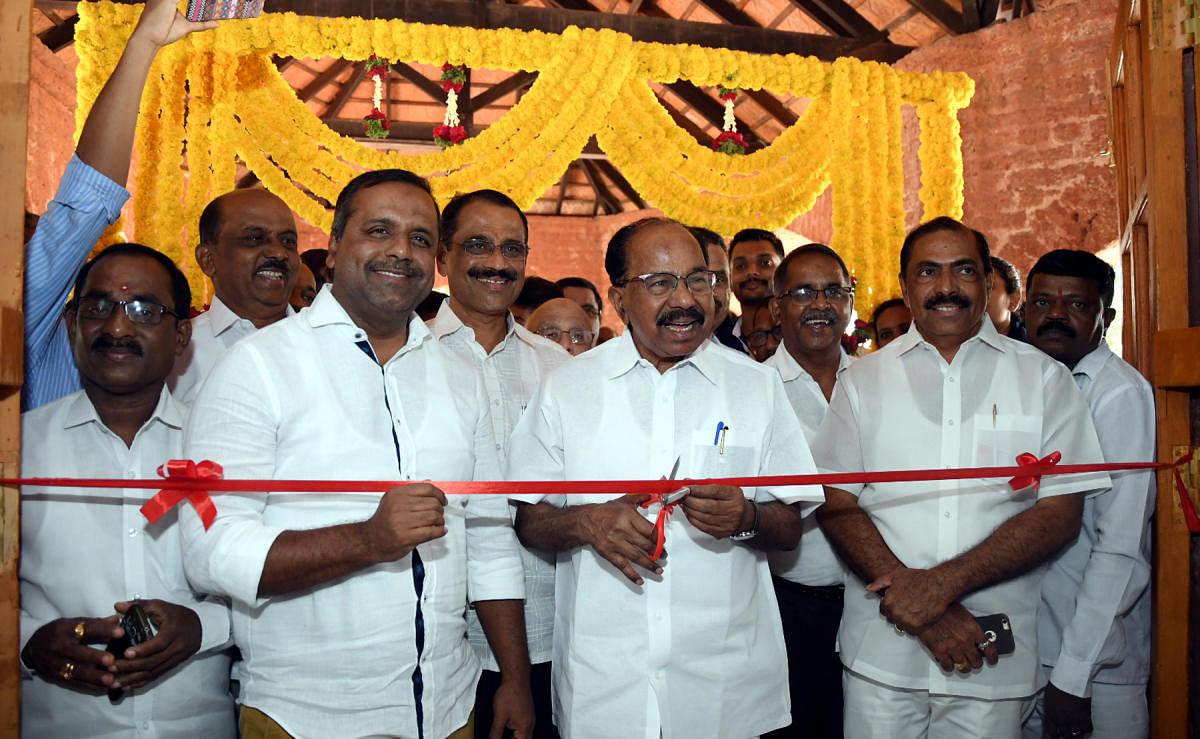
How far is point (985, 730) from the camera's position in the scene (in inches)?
90.1

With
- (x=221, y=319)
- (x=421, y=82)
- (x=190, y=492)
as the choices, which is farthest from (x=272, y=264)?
(x=421, y=82)

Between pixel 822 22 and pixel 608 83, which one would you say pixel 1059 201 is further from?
pixel 608 83

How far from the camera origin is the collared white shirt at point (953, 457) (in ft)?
7.71

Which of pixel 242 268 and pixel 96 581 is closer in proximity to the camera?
pixel 96 581

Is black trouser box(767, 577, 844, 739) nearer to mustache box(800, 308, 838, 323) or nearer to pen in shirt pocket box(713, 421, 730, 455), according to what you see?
pen in shirt pocket box(713, 421, 730, 455)

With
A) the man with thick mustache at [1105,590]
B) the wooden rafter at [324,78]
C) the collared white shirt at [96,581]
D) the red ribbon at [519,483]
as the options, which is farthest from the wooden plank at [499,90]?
the red ribbon at [519,483]

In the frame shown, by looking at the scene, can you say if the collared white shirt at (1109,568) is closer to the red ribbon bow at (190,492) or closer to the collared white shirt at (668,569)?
the collared white shirt at (668,569)

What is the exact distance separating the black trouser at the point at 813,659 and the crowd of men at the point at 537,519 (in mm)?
23

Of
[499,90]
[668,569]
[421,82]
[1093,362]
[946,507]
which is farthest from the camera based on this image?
[421,82]

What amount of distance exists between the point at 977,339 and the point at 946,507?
1.62 feet

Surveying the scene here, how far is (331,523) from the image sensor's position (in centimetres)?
194

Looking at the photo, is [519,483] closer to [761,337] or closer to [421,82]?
[761,337]

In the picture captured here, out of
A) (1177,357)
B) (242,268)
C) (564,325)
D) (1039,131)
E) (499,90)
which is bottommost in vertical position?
(1177,357)

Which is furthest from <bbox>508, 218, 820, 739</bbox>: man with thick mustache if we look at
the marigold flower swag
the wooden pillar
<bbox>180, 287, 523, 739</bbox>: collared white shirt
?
the marigold flower swag
